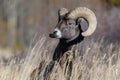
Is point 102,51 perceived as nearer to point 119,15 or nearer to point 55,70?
point 55,70

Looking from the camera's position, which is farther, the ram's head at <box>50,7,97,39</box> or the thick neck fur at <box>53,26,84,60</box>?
the ram's head at <box>50,7,97,39</box>

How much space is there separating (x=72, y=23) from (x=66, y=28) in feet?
0.78

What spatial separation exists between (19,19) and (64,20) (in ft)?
114

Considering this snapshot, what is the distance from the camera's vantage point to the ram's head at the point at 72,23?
1384 centimetres

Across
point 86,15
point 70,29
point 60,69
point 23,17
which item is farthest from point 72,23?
point 23,17

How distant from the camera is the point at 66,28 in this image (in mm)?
13945

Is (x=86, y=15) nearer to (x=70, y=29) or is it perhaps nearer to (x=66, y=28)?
(x=70, y=29)

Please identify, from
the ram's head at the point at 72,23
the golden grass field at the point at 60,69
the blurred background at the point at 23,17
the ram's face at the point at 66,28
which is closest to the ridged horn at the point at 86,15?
the ram's head at the point at 72,23

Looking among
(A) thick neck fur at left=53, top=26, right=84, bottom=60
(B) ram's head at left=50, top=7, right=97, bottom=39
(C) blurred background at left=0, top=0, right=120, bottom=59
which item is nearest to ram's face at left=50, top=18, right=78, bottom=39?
(B) ram's head at left=50, top=7, right=97, bottom=39

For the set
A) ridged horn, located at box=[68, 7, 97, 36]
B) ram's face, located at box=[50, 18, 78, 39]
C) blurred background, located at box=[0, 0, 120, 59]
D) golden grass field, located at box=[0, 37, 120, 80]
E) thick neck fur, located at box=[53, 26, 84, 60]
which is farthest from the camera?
blurred background, located at box=[0, 0, 120, 59]

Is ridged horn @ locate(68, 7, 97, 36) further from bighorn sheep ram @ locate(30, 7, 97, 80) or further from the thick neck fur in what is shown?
the thick neck fur

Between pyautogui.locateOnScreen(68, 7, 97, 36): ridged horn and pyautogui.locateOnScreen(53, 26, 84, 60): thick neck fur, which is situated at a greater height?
pyautogui.locateOnScreen(68, 7, 97, 36): ridged horn

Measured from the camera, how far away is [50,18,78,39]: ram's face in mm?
13760

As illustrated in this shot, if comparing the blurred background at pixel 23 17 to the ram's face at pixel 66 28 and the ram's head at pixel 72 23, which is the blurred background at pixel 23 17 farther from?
the ram's face at pixel 66 28
